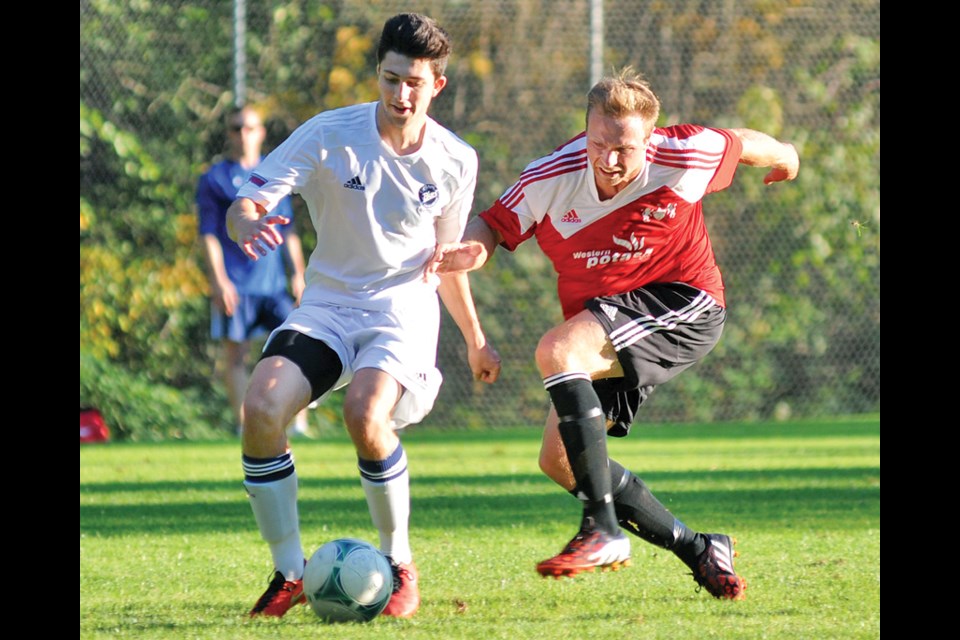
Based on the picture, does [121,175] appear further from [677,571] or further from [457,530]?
[677,571]

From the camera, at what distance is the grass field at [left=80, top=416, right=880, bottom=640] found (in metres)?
4.22

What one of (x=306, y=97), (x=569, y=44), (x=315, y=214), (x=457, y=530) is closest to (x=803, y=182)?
(x=569, y=44)

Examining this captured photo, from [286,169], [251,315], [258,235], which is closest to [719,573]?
[258,235]

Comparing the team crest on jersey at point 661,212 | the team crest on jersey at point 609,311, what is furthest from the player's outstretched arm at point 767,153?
the team crest on jersey at point 609,311

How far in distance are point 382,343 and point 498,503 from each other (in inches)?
103

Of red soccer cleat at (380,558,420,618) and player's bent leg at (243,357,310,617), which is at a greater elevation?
player's bent leg at (243,357,310,617)

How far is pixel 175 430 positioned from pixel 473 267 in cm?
723

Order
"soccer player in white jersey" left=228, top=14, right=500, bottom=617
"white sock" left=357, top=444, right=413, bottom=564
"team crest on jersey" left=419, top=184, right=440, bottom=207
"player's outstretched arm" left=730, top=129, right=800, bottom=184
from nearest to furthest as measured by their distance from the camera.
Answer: "soccer player in white jersey" left=228, top=14, right=500, bottom=617 → "white sock" left=357, top=444, right=413, bottom=564 → "team crest on jersey" left=419, top=184, right=440, bottom=207 → "player's outstretched arm" left=730, top=129, right=800, bottom=184

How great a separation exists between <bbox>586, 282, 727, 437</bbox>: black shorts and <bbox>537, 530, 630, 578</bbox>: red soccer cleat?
2.24 feet

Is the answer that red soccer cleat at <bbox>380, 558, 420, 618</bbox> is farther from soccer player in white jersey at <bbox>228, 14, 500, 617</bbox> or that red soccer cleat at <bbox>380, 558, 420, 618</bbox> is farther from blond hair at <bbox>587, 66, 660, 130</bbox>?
blond hair at <bbox>587, 66, 660, 130</bbox>

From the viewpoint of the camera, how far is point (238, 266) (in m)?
9.31

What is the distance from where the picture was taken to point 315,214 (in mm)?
4914

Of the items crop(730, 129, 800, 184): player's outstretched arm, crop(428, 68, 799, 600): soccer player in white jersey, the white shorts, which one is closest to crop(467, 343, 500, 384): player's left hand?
the white shorts

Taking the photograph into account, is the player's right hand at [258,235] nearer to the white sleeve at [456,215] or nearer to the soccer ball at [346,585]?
the white sleeve at [456,215]
